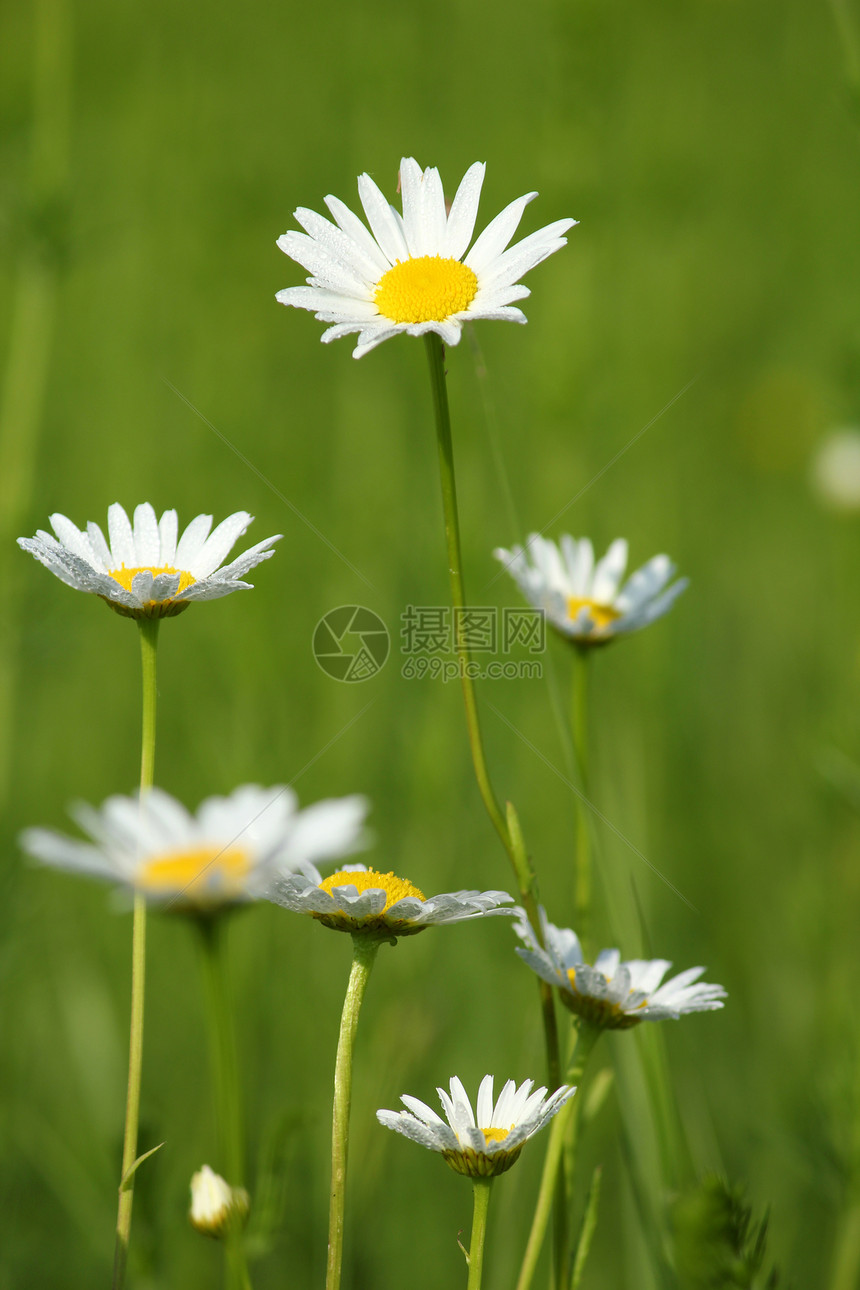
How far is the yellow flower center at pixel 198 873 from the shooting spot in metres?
0.37

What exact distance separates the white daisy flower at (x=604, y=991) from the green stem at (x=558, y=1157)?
Result: 0.6 inches

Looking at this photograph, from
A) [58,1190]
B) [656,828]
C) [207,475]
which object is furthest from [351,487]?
[58,1190]

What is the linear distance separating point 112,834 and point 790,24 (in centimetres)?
378

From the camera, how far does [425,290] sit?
0.59 metres

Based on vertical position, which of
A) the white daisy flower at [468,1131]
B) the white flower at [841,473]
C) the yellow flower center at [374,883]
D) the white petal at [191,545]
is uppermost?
the white flower at [841,473]

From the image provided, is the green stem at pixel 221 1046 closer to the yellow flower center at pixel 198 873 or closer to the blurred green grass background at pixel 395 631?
the yellow flower center at pixel 198 873

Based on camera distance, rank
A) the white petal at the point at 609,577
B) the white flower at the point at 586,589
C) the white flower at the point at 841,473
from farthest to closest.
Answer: the white flower at the point at 841,473 < the white petal at the point at 609,577 < the white flower at the point at 586,589

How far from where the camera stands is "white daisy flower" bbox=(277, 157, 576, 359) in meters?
0.58

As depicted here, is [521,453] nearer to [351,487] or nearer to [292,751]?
[351,487]

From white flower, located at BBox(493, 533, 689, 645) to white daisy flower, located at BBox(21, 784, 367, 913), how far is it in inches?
10.9

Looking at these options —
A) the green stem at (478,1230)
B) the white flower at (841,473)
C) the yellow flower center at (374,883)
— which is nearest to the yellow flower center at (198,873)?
the yellow flower center at (374,883)

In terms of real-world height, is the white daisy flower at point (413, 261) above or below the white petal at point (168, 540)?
above

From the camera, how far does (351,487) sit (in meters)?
2.04

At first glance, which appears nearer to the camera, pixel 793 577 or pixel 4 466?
pixel 4 466
